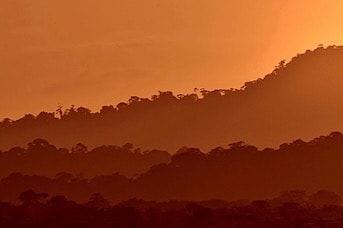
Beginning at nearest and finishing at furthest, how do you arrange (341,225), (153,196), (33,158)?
(341,225) → (153,196) → (33,158)

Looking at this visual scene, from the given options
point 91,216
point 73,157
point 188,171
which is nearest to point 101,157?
point 73,157

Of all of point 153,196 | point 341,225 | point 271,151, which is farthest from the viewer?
point 271,151

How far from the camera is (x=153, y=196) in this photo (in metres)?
121

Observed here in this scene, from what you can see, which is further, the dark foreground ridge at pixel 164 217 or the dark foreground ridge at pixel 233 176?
the dark foreground ridge at pixel 233 176

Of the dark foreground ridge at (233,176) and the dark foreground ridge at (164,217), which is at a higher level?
the dark foreground ridge at (233,176)

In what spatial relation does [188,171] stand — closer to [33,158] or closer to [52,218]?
[33,158]

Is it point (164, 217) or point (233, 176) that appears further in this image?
point (233, 176)

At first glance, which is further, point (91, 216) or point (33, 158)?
point (33, 158)

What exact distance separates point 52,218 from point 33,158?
80.9 metres

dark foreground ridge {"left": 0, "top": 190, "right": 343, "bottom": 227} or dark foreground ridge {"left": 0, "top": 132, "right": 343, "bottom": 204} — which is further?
dark foreground ridge {"left": 0, "top": 132, "right": 343, "bottom": 204}

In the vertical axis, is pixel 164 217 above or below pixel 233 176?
below

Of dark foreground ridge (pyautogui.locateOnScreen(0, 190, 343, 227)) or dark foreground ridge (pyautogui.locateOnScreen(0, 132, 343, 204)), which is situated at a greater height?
dark foreground ridge (pyautogui.locateOnScreen(0, 132, 343, 204))

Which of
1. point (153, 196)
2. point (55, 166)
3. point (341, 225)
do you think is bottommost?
point (341, 225)

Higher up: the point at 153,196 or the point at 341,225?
the point at 153,196
